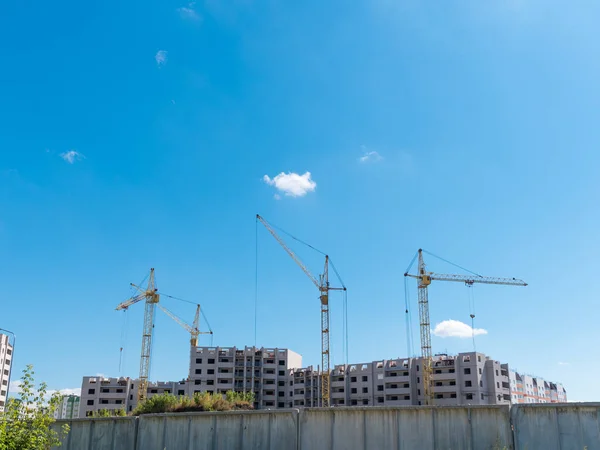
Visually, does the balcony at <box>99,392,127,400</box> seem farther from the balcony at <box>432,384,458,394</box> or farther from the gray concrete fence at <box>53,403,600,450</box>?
the gray concrete fence at <box>53,403,600,450</box>

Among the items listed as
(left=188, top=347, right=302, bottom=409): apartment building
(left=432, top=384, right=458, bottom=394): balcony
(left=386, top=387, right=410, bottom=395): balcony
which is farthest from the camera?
(left=188, top=347, right=302, bottom=409): apartment building

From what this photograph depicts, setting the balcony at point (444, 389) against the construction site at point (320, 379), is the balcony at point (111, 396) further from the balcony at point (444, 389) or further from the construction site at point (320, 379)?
the balcony at point (444, 389)

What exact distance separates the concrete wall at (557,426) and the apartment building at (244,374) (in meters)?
121

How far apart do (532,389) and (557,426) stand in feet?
464

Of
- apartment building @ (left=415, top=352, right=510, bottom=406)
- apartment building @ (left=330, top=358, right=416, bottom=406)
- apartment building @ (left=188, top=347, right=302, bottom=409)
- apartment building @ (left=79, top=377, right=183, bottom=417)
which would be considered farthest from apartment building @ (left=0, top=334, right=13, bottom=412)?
apartment building @ (left=415, top=352, right=510, bottom=406)

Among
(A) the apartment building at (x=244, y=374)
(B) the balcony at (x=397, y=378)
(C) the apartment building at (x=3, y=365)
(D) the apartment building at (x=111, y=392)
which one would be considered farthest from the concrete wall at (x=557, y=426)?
(C) the apartment building at (x=3, y=365)

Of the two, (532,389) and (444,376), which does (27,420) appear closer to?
(444,376)

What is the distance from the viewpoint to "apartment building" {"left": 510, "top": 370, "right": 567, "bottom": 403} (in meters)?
127

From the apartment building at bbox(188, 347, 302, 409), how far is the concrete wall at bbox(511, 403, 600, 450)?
121485 mm

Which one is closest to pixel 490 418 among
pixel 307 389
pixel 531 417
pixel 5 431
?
pixel 531 417

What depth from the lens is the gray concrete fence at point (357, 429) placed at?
47.4 ft

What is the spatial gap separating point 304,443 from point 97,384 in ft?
426

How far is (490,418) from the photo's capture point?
49.1 ft

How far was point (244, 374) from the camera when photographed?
13238cm
